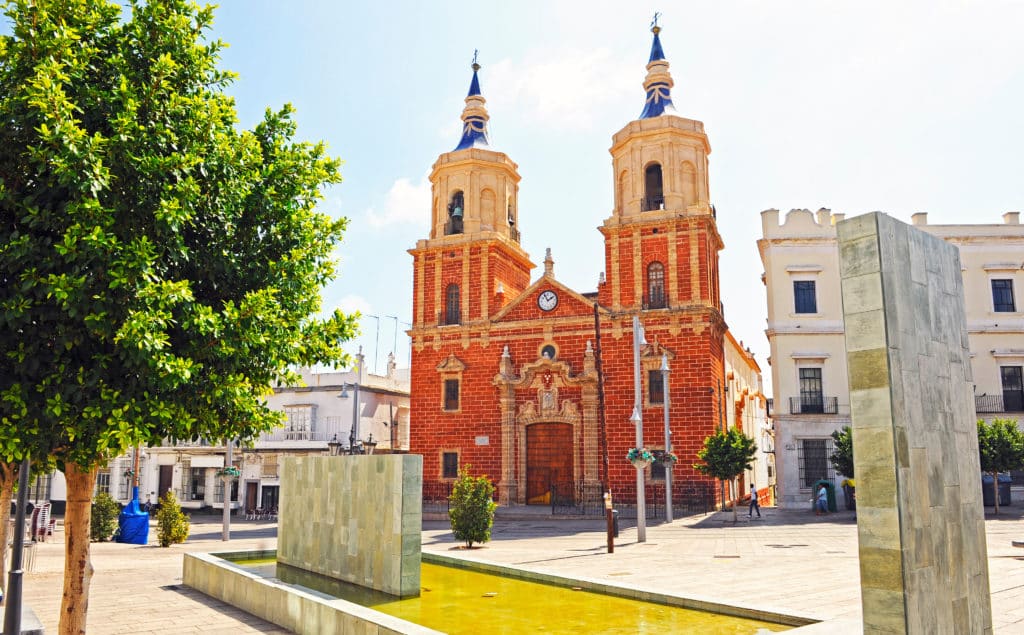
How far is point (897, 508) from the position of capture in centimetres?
591

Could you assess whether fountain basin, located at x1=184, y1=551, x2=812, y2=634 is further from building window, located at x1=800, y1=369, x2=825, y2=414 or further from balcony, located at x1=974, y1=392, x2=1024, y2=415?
balcony, located at x1=974, y1=392, x2=1024, y2=415

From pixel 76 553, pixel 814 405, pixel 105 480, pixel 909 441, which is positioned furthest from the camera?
pixel 105 480

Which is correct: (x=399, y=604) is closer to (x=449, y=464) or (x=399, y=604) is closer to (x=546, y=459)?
(x=546, y=459)

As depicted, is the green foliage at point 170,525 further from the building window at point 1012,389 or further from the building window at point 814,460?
the building window at point 1012,389

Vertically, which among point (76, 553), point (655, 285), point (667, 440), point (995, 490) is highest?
point (655, 285)

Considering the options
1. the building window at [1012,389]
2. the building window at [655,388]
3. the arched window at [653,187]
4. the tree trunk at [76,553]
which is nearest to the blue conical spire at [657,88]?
the arched window at [653,187]

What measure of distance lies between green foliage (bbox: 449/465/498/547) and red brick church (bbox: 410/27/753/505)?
1295 cm

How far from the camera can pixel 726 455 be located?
27984 millimetres

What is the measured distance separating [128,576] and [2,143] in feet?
35.0

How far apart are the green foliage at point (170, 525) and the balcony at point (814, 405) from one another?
23.5m

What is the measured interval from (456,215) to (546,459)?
43.3 ft

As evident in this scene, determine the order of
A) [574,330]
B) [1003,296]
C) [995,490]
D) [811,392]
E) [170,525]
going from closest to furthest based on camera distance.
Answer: [170,525], [995,490], [811,392], [1003,296], [574,330]

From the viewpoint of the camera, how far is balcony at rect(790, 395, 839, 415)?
3118 centimetres

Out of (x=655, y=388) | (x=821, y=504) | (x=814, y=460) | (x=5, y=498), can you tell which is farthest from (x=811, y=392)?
(x=5, y=498)
